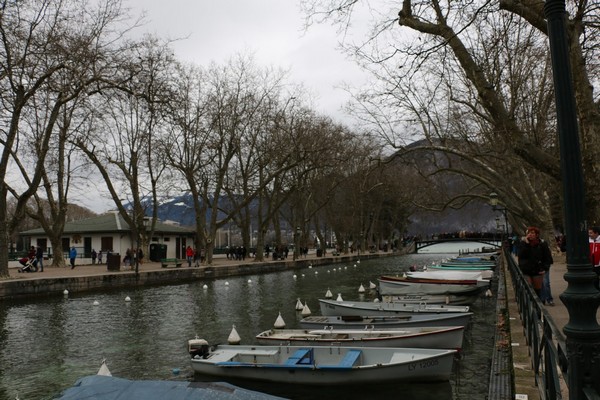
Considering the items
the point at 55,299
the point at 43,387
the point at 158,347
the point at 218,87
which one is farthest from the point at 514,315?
the point at 218,87

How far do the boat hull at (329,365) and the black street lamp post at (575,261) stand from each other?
18.6 feet

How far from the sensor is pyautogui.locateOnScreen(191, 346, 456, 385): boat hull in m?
9.03

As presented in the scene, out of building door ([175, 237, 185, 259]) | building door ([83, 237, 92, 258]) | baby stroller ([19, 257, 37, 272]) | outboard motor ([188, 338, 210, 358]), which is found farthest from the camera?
building door ([175, 237, 185, 259])

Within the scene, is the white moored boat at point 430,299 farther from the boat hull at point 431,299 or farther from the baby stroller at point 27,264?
the baby stroller at point 27,264

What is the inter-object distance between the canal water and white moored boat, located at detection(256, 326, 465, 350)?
2.36 ft

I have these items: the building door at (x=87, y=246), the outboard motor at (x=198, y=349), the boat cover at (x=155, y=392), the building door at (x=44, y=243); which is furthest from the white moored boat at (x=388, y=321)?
the building door at (x=44, y=243)

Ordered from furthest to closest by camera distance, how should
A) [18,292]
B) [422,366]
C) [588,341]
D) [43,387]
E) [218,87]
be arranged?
[218,87] → [18,292] → [43,387] → [422,366] → [588,341]

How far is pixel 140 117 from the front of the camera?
38.9 metres

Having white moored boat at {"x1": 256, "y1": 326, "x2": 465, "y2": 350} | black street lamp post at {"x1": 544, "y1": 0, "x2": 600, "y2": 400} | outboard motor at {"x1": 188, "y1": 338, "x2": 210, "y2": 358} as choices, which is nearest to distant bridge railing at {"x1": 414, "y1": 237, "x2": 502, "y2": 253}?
white moored boat at {"x1": 256, "y1": 326, "x2": 465, "y2": 350}

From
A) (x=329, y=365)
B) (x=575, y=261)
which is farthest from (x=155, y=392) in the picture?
(x=329, y=365)

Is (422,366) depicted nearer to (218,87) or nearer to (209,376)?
(209,376)

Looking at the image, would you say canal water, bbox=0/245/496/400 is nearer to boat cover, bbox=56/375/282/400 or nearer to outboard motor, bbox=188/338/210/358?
outboard motor, bbox=188/338/210/358

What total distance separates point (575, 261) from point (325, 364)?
6916 mm

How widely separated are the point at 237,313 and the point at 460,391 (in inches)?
430
